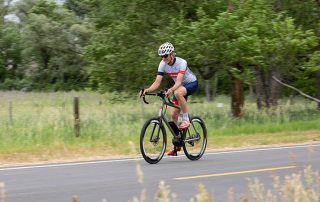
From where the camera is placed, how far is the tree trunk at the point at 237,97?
977 inches

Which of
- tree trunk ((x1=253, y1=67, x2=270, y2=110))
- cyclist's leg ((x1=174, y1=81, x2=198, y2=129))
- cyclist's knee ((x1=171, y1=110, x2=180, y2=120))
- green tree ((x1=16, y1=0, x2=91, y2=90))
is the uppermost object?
green tree ((x1=16, y1=0, x2=91, y2=90))

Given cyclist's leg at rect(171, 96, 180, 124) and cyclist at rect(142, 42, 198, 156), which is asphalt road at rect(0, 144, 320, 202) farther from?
cyclist at rect(142, 42, 198, 156)

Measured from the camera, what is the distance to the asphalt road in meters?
8.20

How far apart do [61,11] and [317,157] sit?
53.8 meters

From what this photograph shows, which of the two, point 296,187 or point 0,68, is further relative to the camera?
point 0,68

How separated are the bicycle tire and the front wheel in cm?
59

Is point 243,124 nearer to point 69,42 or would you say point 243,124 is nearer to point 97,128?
point 97,128

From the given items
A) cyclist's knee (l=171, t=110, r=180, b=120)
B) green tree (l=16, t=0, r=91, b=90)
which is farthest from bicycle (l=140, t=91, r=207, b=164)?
green tree (l=16, t=0, r=91, b=90)

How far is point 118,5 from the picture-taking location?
24406 mm

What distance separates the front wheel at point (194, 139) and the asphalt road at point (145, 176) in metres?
0.17

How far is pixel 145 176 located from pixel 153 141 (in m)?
1.38

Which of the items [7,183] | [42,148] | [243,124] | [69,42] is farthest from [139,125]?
Result: [69,42]

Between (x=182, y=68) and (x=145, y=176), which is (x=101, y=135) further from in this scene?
(x=145, y=176)

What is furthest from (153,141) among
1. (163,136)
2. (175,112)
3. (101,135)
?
Result: (101,135)
